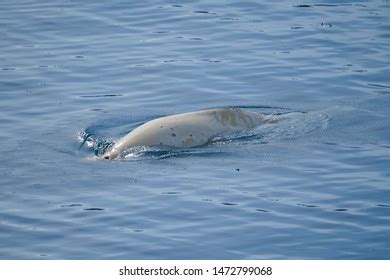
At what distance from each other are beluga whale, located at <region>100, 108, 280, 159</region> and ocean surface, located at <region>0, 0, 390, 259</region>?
0.66 feet

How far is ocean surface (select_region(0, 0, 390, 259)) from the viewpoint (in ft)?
40.6

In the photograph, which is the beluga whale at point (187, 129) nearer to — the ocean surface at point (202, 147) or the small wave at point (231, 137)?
the small wave at point (231, 137)

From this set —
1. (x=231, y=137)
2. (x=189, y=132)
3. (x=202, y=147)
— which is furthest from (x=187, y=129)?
(x=231, y=137)

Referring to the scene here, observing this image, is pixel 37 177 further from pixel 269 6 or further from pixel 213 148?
pixel 269 6

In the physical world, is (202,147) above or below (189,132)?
below

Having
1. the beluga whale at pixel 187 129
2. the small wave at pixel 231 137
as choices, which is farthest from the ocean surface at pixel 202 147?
the beluga whale at pixel 187 129

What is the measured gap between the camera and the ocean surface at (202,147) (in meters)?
12.4

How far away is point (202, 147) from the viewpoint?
49.6 feet

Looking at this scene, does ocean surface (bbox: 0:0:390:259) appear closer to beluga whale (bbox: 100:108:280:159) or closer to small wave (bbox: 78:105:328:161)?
small wave (bbox: 78:105:328:161)

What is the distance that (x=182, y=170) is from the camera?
14.3 meters

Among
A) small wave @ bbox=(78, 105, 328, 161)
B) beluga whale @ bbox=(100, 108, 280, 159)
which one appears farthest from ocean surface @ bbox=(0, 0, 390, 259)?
beluga whale @ bbox=(100, 108, 280, 159)

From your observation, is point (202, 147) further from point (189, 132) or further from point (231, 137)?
point (231, 137)

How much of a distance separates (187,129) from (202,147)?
1.18ft
